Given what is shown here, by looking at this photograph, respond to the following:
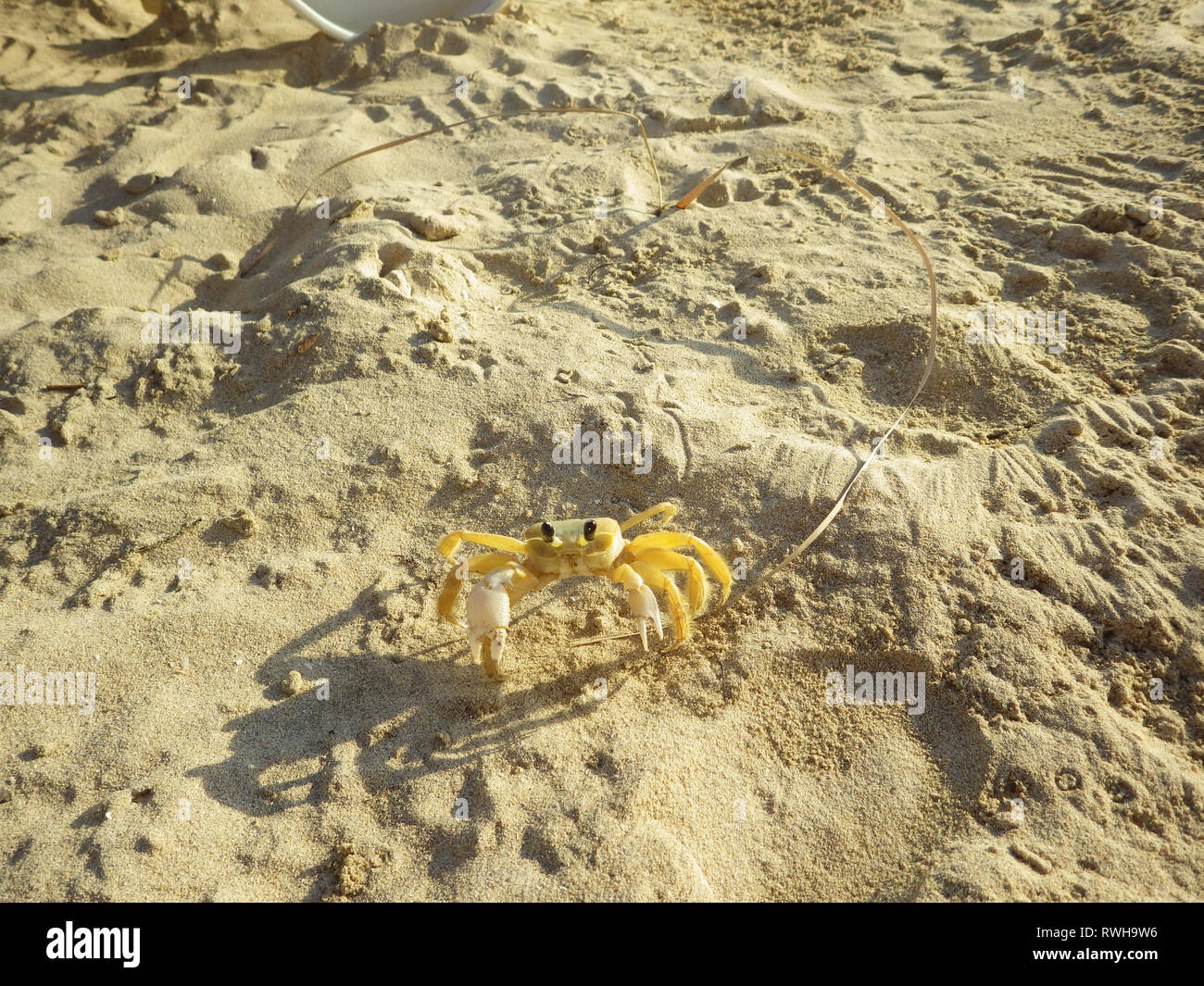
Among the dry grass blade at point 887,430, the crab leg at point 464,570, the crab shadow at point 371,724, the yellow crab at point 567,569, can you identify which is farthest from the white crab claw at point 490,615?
the dry grass blade at point 887,430

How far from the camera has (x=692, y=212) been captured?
516cm

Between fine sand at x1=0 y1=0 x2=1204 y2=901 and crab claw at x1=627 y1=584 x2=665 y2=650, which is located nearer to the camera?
fine sand at x1=0 y1=0 x2=1204 y2=901

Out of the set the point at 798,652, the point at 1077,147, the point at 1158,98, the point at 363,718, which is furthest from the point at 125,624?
the point at 1158,98

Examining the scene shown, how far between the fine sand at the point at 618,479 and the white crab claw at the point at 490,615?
0.70 feet

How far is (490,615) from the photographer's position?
9.51 feet

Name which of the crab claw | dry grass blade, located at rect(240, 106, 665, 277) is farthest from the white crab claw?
dry grass blade, located at rect(240, 106, 665, 277)

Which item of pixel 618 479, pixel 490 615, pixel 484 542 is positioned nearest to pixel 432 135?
pixel 618 479

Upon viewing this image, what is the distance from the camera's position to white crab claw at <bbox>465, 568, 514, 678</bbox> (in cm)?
290

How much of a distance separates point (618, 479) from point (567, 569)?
0.83 m

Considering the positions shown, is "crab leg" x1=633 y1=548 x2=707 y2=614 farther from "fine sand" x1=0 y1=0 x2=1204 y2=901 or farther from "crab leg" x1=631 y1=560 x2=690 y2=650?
"fine sand" x1=0 y1=0 x2=1204 y2=901

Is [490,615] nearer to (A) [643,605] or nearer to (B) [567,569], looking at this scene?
(B) [567,569]

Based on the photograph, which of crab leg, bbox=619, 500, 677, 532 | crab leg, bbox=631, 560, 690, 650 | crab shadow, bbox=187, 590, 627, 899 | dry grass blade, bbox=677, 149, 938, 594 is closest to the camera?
crab shadow, bbox=187, 590, 627, 899

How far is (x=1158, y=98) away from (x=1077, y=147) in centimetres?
85
